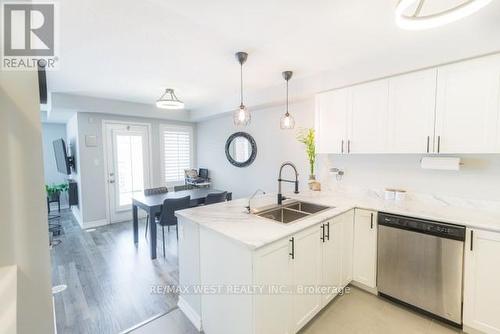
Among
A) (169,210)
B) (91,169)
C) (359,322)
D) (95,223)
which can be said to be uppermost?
(91,169)

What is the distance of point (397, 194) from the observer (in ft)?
8.37

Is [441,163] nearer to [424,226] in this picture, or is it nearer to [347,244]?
[424,226]

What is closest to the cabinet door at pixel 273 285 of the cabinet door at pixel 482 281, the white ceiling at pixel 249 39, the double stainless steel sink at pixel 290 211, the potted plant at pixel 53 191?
the double stainless steel sink at pixel 290 211

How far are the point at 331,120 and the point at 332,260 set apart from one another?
168 cm

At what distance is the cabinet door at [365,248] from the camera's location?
93.0 inches

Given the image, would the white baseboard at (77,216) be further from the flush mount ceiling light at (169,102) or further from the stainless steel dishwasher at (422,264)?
the stainless steel dishwasher at (422,264)

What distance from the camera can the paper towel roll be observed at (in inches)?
85.2

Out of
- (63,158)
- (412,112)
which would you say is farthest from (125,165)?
(412,112)

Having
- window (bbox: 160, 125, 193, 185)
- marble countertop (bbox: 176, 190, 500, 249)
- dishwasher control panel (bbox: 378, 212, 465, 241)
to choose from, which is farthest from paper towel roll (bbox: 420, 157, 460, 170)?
window (bbox: 160, 125, 193, 185)

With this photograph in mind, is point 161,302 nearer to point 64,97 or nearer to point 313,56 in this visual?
point 313,56

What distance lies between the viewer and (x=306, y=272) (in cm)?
187

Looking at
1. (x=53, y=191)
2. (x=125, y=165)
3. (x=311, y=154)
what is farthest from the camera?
(x=125, y=165)

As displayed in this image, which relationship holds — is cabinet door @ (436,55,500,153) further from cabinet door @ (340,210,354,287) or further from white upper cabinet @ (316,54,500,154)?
cabinet door @ (340,210,354,287)

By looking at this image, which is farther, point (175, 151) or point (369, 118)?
point (175, 151)
